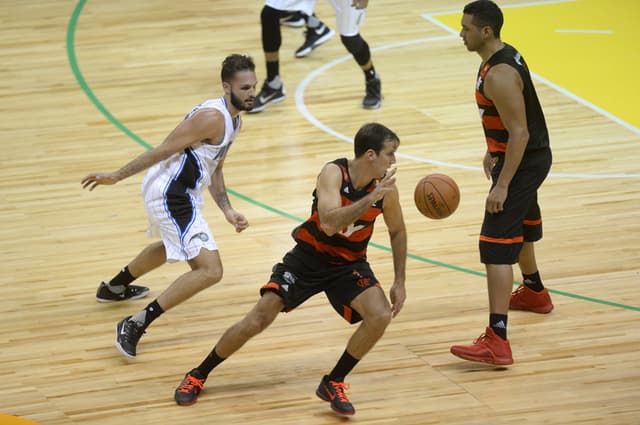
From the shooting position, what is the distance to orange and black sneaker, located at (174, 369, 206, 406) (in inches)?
226

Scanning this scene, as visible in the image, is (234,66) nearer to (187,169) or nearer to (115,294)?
(187,169)

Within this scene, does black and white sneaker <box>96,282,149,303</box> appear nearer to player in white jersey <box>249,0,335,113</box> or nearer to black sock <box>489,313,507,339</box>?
black sock <box>489,313,507,339</box>

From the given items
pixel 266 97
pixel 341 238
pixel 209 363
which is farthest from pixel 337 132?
pixel 209 363

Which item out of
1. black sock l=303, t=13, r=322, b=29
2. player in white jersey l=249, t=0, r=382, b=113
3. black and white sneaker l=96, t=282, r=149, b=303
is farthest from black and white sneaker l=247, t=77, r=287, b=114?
black and white sneaker l=96, t=282, r=149, b=303

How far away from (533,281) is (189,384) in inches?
88.4

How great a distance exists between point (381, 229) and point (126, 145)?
257cm

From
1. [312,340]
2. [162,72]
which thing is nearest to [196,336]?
[312,340]

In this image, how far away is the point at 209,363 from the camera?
19.0 ft

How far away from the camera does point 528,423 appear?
5.55m

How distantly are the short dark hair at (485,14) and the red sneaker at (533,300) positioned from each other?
1687mm

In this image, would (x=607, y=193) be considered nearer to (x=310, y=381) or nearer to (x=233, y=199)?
(x=233, y=199)

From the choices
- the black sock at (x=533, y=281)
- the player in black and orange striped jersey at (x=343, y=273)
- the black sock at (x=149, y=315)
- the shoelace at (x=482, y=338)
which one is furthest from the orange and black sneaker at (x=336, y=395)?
the black sock at (x=533, y=281)

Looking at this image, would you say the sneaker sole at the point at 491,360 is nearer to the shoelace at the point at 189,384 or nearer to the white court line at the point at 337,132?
the shoelace at the point at 189,384

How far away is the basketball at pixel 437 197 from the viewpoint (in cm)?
612
